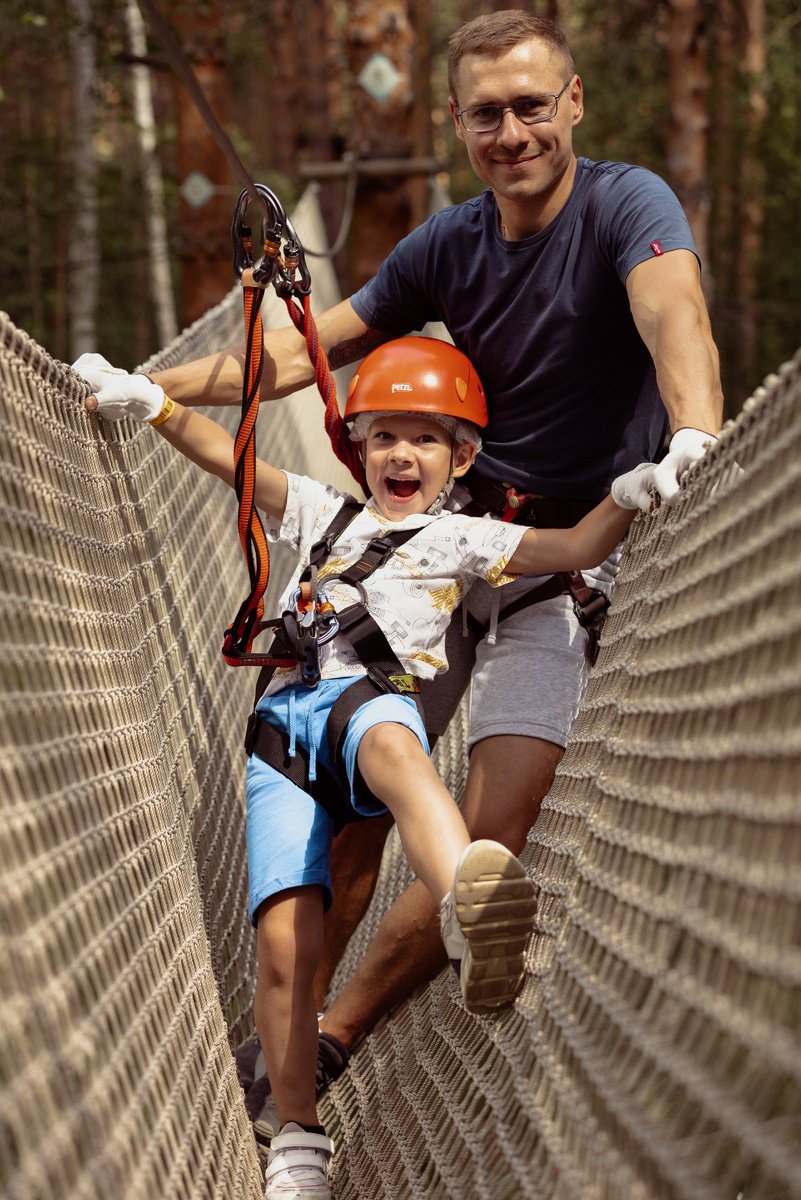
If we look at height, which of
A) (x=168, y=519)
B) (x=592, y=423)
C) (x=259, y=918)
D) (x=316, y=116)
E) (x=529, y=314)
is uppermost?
(x=316, y=116)

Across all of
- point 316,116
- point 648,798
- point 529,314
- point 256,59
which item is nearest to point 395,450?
point 529,314

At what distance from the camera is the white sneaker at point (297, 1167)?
1.35 metres

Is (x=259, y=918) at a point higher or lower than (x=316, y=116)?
lower

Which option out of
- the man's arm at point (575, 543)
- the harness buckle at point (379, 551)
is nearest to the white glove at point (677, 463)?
the man's arm at point (575, 543)

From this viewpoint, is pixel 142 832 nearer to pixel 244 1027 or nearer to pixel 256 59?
pixel 244 1027

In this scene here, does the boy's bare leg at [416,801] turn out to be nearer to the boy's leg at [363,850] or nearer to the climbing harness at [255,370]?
the climbing harness at [255,370]

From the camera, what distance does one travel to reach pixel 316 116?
10.4 m

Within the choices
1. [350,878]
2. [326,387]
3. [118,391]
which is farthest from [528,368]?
[350,878]

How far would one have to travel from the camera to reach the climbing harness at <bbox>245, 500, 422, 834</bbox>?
1550 mm

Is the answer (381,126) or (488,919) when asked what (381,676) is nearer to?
(488,919)

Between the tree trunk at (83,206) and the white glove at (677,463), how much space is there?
7603 mm

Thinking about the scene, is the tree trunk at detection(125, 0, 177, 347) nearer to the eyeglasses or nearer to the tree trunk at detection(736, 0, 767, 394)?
the tree trunk at detection(736, 0, 767, 394)

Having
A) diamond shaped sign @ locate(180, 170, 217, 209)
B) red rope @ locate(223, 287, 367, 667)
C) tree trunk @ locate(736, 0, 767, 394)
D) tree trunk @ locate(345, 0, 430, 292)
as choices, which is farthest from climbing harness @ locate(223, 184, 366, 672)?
tree trunk @ locate(736, 0, 767, 394)

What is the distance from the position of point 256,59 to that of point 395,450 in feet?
38.0
